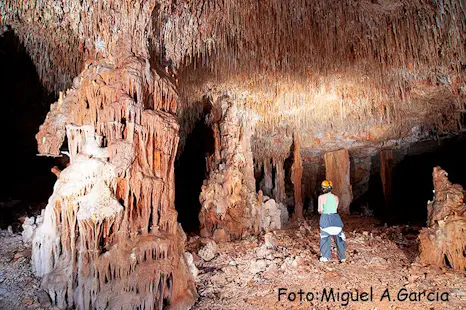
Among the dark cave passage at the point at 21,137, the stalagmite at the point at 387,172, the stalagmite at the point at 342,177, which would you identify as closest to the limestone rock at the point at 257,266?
the dark cave passage at the point at 21,137

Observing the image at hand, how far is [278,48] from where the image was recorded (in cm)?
658

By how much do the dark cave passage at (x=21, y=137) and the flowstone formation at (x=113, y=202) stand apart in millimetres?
3857

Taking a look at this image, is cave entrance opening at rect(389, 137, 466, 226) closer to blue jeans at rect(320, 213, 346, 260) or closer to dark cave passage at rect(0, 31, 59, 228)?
blue jeans at rect(320, 213, 346, 260)

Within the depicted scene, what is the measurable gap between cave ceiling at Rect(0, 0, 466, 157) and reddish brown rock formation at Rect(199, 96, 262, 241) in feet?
1.97

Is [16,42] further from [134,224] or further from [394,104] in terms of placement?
[394,104]

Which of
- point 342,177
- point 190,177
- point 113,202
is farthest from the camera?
point 190,177

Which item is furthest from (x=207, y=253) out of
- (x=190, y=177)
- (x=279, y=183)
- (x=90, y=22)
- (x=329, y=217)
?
(x=190, y=177)

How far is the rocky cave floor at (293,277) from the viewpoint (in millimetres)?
4086

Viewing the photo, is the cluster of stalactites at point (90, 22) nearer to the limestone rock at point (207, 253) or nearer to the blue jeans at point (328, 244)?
the limestone rock at point (207, 253)

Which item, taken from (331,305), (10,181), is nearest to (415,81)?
(331,305)

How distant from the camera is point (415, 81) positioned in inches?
322

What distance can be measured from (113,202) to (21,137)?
30.2ft

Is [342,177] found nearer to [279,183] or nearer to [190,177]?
[279,183]

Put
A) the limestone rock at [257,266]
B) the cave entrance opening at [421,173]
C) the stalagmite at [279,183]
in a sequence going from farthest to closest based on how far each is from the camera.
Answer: the stalagmite at [279,183] → the cave entrance opening at [421,173] → the limestone rock at [257,266]
